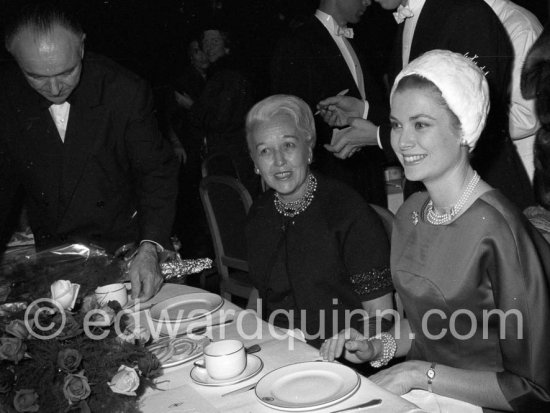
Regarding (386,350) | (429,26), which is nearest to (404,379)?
(386,350)

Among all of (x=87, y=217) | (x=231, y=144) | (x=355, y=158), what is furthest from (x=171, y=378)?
(x=231, y=144)

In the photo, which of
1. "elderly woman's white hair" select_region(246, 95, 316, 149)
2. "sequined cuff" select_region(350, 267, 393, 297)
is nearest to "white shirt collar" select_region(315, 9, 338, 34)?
"elderly woman's white hair" select_region(246, 95, 316, 149)

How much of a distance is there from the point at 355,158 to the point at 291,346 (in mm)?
2267

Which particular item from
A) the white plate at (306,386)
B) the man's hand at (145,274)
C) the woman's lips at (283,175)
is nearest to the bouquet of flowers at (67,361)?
the white plate at (306,386)

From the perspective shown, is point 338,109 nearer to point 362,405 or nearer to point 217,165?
point 217,165

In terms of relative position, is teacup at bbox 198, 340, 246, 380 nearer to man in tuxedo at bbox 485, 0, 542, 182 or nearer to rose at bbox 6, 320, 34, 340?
rose at bbox 6, 320, 34, 340

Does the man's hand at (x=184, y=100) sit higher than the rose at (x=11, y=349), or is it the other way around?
the man's hand at (x=184, y=100)

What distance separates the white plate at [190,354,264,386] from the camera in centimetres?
144

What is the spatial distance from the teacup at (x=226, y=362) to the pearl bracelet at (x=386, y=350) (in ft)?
1.58

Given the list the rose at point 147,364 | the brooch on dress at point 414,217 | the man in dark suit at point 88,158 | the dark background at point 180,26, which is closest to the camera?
the rose at point 147,364

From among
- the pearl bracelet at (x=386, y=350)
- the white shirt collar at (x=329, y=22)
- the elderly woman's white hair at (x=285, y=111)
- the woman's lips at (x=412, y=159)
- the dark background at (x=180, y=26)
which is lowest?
the pearl bracelet at (x=386, y=350)

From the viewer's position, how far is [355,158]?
3.75 m

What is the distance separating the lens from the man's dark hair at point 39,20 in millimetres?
2174

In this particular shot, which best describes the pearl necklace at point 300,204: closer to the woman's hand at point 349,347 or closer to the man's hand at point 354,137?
the man's hand at point 354,137
